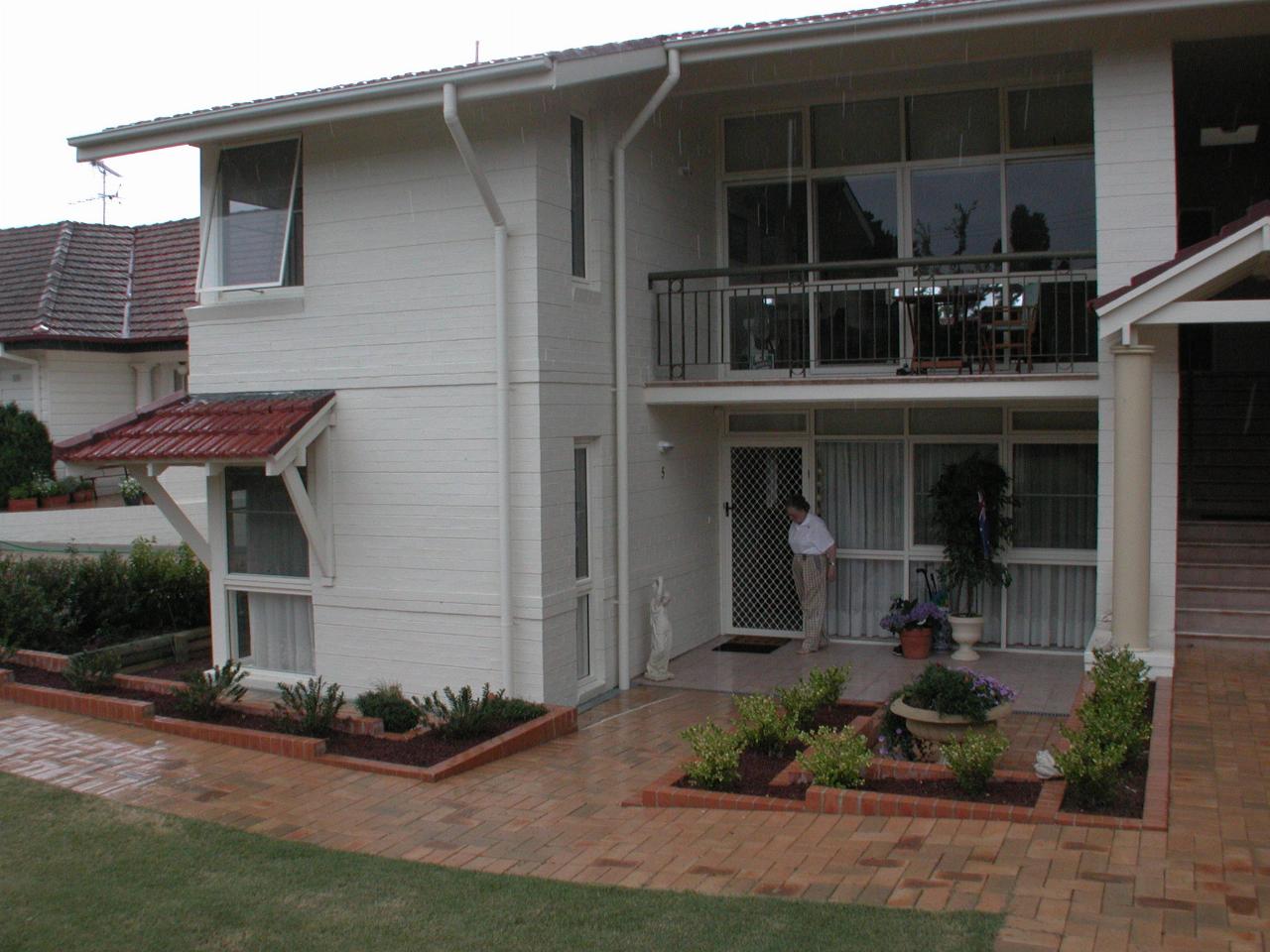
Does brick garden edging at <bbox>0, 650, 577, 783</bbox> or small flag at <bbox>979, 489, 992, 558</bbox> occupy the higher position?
small flag at <bbox>979, 489, 992, 558</bbox>

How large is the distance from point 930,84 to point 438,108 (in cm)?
502

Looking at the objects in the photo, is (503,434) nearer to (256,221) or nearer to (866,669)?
(256,221)

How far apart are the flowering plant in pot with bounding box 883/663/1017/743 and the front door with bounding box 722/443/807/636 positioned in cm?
516

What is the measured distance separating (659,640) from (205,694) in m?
4.00

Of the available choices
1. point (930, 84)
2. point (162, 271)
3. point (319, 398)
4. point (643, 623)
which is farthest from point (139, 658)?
point (162, 271)

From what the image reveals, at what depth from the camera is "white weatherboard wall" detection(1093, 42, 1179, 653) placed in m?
9.95

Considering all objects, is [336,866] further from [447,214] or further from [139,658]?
[139,658]

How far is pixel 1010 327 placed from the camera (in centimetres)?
1111

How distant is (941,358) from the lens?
37.6 feet

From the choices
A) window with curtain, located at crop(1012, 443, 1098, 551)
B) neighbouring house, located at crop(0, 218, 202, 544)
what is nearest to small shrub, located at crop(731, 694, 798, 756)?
window with curtain, located at crop(1012, 443, 1098, 551)

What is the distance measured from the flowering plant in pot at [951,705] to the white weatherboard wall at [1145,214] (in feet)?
8.84

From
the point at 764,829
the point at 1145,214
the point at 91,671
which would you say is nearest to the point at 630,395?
the point at 1145,214

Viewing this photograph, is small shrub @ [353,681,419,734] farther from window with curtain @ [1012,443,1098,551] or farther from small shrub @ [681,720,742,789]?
window with curtain @ [1012,443,1098,551]

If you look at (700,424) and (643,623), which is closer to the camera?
(643,623)
